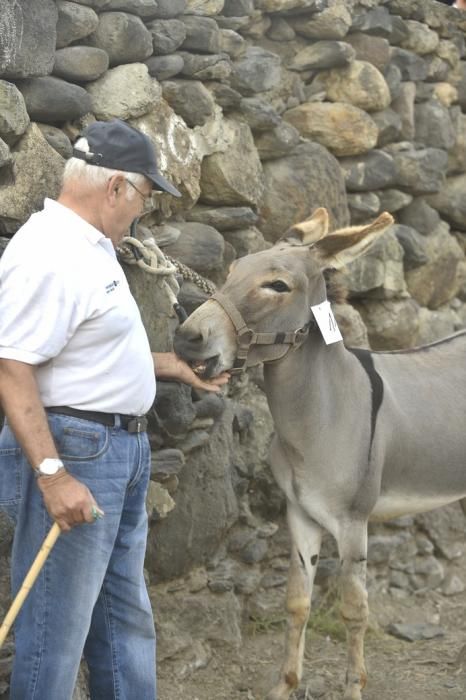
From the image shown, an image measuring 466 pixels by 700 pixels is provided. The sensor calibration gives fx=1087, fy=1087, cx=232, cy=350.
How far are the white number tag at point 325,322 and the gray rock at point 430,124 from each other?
10.1 feet

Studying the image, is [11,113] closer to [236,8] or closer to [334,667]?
[236,8]

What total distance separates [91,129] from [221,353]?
40.4 inches

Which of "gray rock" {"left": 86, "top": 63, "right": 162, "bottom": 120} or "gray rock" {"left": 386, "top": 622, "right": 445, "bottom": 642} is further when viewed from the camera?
"gray rock" {"left": 386, "top": 622, "right": 445, "bottom": 642}

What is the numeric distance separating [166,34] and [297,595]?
8.26 feet

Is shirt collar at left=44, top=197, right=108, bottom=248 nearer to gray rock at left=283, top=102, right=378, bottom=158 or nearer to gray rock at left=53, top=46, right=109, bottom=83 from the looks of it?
gray rock at left=53, top=46, right=109, bottom=83

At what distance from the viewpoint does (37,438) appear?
3000 millimetres

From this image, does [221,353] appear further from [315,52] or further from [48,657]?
[315,52]

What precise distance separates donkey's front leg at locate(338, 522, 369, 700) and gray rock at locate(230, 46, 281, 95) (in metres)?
2.30

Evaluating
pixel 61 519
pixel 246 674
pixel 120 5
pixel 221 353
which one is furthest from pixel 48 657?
pixel 120 5

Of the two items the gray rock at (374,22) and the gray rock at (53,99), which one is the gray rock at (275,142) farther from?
the gray rock at (53,99)

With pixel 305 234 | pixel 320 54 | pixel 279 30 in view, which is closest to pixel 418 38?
pixel 320 54

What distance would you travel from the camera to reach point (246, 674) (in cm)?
504

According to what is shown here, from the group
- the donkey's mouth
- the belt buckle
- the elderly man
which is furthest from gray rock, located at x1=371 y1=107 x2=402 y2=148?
the belt buckle

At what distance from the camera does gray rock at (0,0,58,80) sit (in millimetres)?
3893
